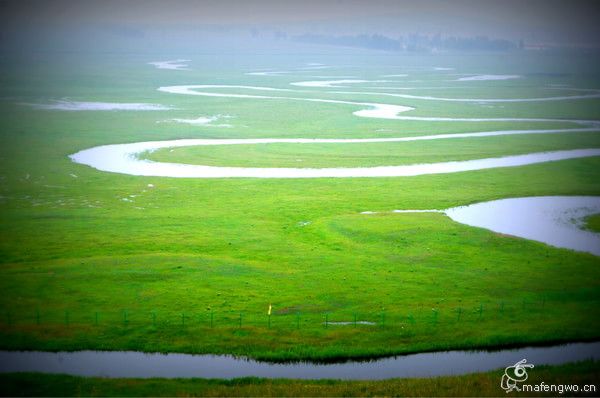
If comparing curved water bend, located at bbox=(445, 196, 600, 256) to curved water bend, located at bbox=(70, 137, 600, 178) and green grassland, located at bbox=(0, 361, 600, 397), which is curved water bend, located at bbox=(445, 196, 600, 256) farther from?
green grassland, located at bbox=(0, 361, 600, 397)

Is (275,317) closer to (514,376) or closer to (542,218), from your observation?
(514,376)

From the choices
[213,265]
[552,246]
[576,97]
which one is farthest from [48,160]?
[576,97]

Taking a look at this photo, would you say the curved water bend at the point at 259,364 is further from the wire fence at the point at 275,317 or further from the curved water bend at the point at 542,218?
the curved water bend at the point at 542,218

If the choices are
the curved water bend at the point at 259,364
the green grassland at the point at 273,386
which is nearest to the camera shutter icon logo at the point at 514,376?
the green grassland at the point at 273,386

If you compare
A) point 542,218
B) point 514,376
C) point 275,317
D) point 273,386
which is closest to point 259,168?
point 542,218

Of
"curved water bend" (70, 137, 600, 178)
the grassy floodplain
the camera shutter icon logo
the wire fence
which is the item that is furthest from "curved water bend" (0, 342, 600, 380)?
"curved water bend" (70, 137, 600, 178)
